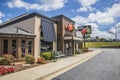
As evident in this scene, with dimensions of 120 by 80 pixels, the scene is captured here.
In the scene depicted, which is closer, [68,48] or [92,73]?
[92,73]

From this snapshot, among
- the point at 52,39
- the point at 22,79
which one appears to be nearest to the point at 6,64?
the point at 22,79

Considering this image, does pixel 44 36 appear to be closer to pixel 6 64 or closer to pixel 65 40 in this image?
pixel 65 40

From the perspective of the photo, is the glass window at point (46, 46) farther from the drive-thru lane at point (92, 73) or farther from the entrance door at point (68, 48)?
the drive-thru lane at point (92, 73)

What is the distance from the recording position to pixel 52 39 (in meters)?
29.5

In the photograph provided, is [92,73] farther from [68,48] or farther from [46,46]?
[68,48]

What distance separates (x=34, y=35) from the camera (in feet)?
81.5

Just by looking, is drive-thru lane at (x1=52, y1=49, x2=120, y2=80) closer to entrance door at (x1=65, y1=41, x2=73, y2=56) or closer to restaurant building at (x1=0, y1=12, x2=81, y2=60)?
restaurant building at (x1=0, y1=12, x2=81, y2=60)

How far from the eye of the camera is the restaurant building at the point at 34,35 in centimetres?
2175

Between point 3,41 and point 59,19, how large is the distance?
12985 mm

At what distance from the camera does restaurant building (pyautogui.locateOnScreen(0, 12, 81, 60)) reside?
21750 mm

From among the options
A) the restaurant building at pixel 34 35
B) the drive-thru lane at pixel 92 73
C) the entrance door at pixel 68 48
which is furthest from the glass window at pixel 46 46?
the drive-thru lane at pixel 92 73

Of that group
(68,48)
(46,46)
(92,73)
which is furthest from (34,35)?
(68,48)

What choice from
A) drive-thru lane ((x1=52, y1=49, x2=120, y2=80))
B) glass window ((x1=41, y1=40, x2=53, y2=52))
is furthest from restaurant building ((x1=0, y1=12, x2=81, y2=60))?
drive-thru lane ((x1=52, y1=49, x2=120, y2=80))

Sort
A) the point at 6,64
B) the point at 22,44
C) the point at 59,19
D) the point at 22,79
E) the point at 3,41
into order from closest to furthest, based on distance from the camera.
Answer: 1. the point at 22,79
2. the point at 6,64
3. the point at 3,41
4. the point at 22,44
5. the point at 59,19
